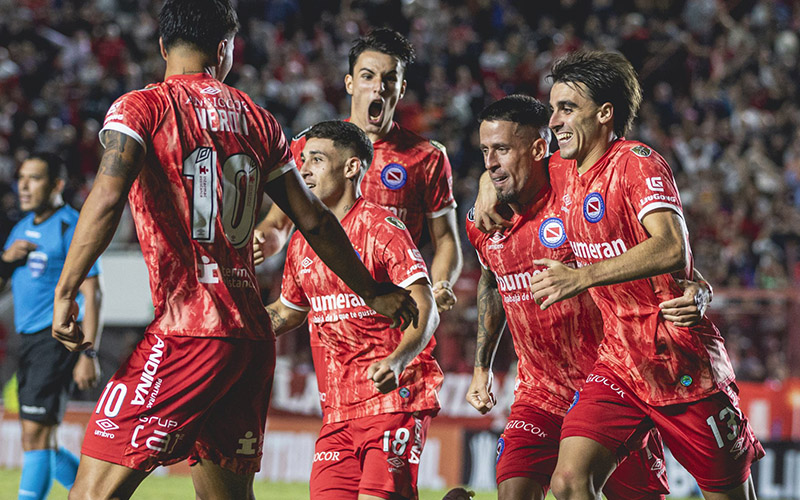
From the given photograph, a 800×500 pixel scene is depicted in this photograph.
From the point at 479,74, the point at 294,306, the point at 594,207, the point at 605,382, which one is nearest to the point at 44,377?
the point at 294,306

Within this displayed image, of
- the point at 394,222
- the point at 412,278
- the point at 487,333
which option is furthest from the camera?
the point at 487,333

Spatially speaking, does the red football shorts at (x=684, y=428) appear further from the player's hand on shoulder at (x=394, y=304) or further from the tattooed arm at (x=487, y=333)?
the player's hand on shoulder at (x=394, y=304)

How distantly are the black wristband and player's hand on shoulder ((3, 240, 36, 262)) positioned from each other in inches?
2.1

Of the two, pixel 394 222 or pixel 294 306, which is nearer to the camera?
pixel 394 222

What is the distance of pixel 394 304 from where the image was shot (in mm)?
4211

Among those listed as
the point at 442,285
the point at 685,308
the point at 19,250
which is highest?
the point at 19,250

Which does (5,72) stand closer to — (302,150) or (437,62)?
(437,62)

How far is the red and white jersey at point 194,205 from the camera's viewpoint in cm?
378

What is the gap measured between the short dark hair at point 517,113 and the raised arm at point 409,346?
1092 millimetres

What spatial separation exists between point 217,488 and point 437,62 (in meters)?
14.6

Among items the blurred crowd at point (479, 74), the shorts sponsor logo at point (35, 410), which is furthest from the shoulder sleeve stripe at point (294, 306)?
the blurred crowd at point (479, 74)

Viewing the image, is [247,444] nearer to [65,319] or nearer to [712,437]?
[65,319]

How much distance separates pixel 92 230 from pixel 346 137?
2158mm

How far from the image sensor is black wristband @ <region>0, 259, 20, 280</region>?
7344 millimetres
